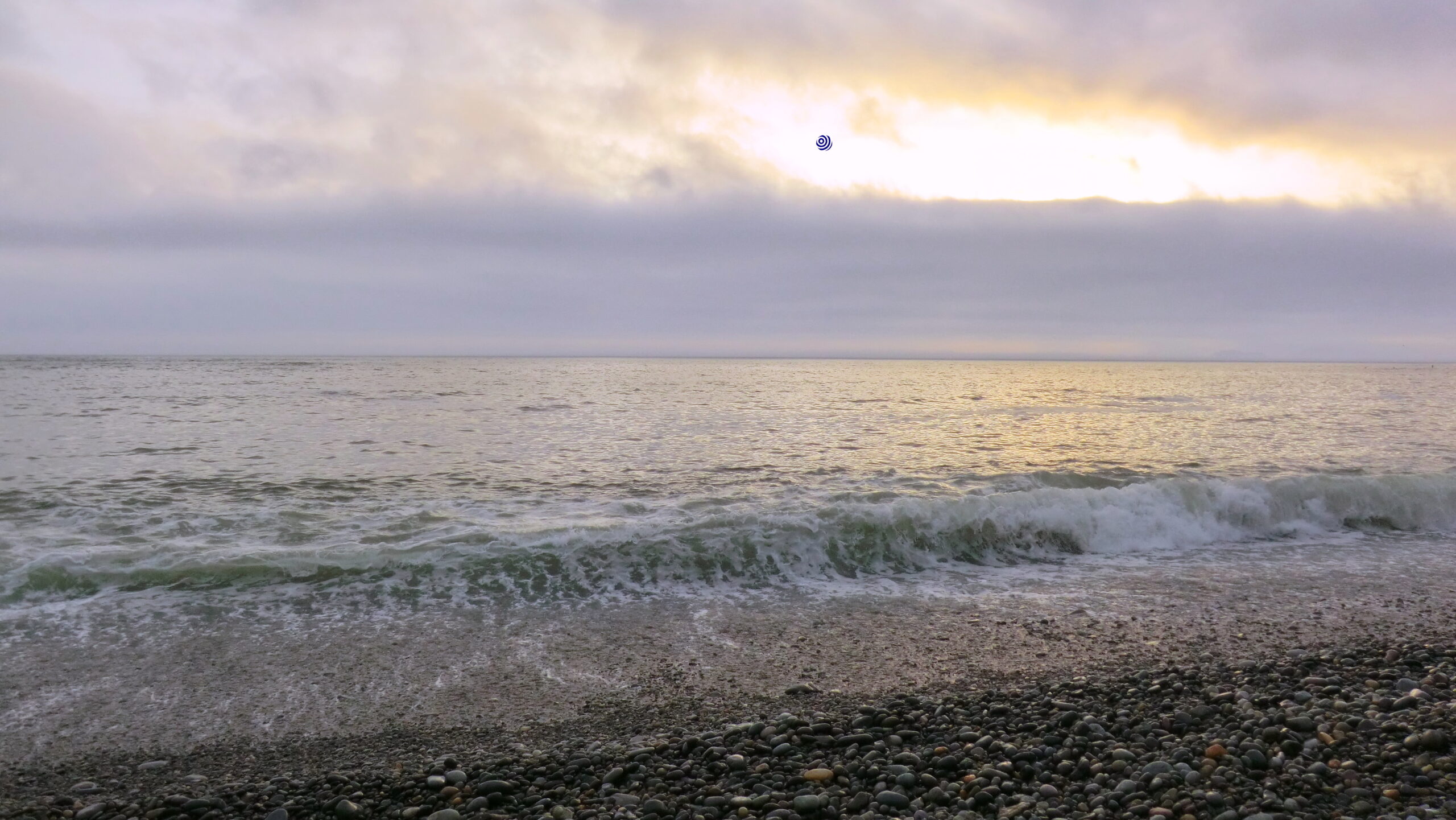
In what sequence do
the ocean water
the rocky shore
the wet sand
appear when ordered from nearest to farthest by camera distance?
the rocky shore, the wet sand, the ocean water

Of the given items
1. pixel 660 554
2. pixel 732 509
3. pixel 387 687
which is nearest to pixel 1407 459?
pixel 732 509

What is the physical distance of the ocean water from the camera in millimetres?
10125

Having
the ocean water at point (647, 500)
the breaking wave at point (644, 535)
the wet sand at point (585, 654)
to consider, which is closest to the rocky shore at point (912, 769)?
the wet sand at point (585, 654)

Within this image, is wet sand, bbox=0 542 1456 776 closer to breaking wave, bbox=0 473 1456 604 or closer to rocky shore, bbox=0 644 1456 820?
rocky shore, bbox=0 644 1456 820

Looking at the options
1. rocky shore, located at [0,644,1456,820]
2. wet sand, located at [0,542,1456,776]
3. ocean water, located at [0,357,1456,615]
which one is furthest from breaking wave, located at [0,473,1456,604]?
rocky shore, located at [0,644,1456,820]

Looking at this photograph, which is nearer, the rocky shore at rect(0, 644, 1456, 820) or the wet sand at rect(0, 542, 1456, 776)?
the rocky shore at rect(0, 644, 1456, 820)

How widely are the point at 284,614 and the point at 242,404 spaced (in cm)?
3096

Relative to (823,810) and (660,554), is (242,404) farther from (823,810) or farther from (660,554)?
(823,810)

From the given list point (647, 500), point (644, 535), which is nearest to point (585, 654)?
point (644, 535)

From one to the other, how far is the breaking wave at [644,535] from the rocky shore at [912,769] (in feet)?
14.4

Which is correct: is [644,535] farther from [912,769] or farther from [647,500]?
[912,769]

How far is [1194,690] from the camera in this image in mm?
5984

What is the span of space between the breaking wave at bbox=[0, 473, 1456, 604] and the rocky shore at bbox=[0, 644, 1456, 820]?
439cm

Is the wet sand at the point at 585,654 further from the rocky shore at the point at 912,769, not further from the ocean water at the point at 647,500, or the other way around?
the ocean water at the point at 647,500
